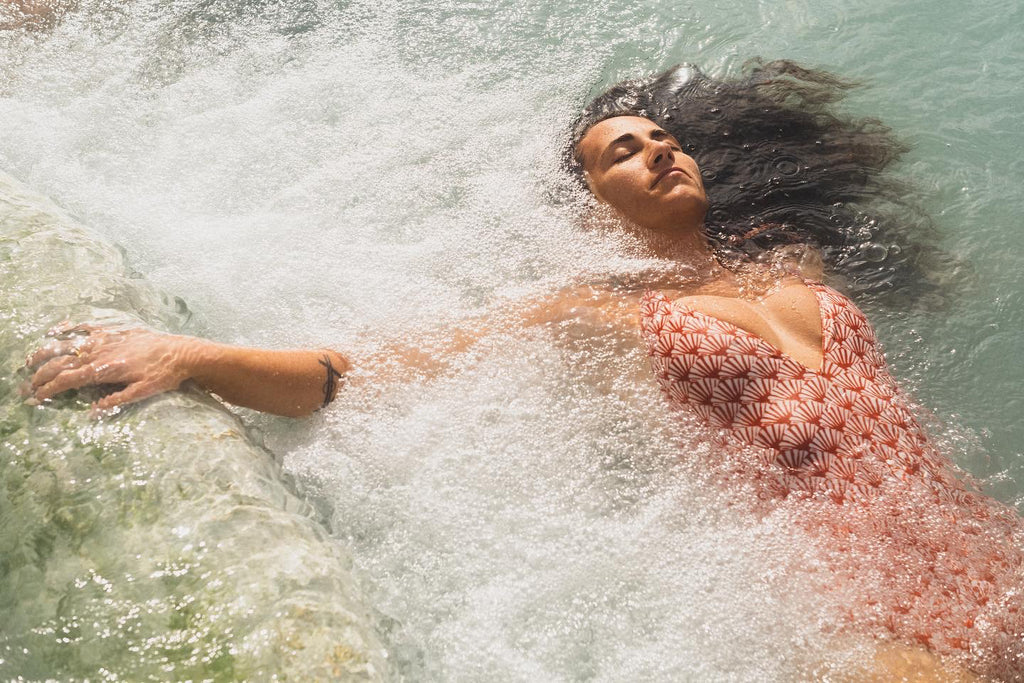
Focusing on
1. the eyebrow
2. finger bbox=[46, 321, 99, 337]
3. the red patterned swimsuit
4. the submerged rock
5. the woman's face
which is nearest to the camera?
the submerged rock

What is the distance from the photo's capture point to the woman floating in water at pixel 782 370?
2.11 m

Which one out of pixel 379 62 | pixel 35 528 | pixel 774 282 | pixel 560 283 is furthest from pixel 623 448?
pixel 379 62

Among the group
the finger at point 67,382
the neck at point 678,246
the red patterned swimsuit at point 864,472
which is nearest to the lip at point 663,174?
the neck at point 678,246

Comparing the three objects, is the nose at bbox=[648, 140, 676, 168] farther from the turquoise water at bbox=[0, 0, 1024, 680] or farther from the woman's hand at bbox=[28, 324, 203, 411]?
the woman's hand at bbox=[28, 324, 203, 411]

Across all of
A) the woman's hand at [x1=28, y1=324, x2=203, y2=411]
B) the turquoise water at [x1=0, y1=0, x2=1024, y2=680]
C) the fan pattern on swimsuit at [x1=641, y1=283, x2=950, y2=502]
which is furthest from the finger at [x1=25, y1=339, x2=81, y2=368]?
the fan pattern on swimsuit at [x1=641, y1=283, x2=950, y2=502]

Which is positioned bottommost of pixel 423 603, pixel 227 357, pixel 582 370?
pixel 423 603

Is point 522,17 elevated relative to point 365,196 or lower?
elevated

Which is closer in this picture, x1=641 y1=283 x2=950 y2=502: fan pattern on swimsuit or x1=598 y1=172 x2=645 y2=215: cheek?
x1=641 y1=283 x2=950 y2=502: fan pattern on swimsuit

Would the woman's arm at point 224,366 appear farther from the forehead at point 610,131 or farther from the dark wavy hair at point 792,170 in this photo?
the dark wavy hair at point 792,170

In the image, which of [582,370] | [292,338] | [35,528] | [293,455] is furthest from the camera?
[292,338]

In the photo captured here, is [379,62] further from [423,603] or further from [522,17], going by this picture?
[423,603]

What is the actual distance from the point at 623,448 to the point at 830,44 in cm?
307

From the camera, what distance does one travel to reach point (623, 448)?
8.39ft

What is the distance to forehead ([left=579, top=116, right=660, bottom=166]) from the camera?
3216 mm
